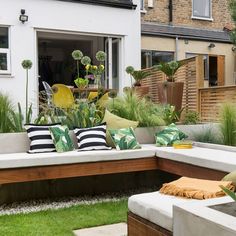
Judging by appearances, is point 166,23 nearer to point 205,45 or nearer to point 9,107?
point 205,45

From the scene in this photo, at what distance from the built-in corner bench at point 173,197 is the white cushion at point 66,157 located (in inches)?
12.9

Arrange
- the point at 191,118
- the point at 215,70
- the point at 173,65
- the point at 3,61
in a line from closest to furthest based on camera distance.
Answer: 1. the point at 191,118
2. the point at 173,65
3. the point at 3,61
4. the point at 215,70

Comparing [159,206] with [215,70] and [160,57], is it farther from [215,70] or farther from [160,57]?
[215,70]

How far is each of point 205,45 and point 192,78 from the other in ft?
20.7

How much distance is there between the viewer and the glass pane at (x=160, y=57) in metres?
12.6

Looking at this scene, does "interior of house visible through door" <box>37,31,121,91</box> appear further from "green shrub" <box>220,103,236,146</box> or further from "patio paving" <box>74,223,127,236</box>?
"patio paving" <box>74,223,127,236</box>

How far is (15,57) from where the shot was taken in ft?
29.8

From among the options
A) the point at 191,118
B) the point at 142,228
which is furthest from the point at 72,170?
the point at 191,118

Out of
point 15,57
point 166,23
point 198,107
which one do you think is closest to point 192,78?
point 198,107

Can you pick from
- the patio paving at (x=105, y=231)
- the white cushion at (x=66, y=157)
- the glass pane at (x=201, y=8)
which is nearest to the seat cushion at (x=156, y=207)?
the patio paving at (x=105, y=231)

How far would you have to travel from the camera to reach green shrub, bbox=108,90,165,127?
5.79 metres

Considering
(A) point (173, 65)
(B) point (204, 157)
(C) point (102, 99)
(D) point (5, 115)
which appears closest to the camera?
(B) point (204, 157)

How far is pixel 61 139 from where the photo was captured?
489 centimetres

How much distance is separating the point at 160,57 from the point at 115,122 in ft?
25.6
